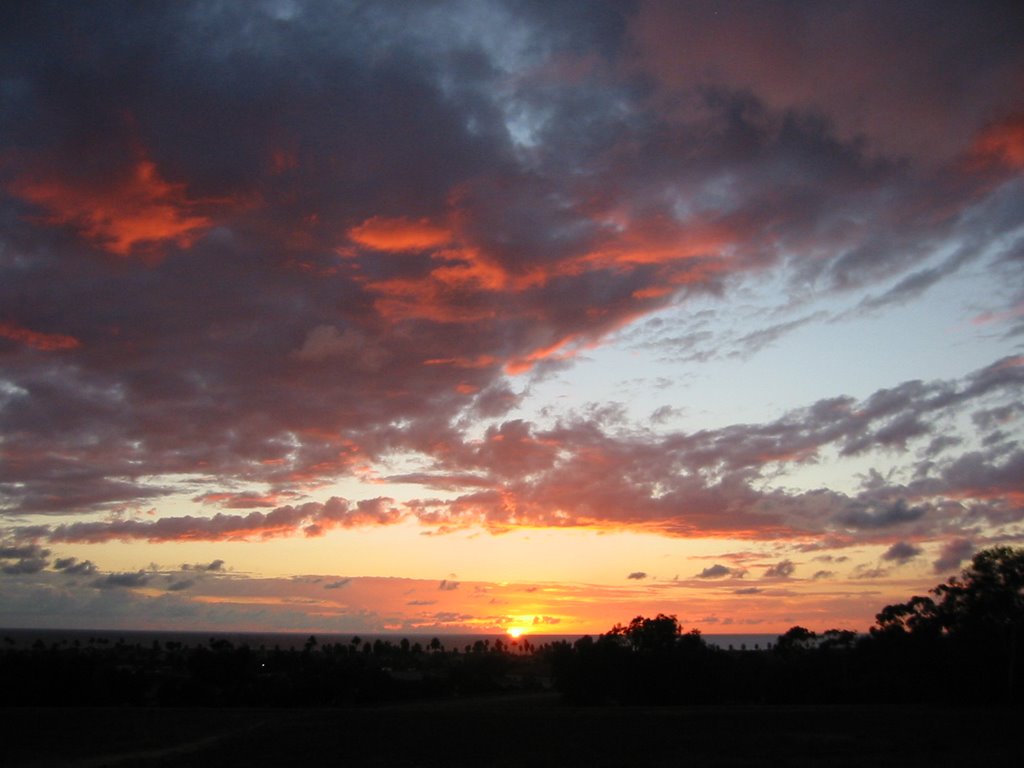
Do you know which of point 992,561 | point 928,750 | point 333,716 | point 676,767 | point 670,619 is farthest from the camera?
point 670,619

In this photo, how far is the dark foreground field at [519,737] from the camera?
3447 cm

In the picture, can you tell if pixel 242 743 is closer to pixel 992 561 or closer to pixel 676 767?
pixel 676 767

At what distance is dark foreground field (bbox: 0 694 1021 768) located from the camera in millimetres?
34469

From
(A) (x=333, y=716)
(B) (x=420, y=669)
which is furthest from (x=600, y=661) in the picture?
(B) (x=420, y=669)

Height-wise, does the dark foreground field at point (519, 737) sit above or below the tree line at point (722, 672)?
below

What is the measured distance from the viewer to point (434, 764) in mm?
33594

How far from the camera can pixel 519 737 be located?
41938 mm

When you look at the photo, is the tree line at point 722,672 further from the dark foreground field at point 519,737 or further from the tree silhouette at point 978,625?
the dark foreground field at point 519,737

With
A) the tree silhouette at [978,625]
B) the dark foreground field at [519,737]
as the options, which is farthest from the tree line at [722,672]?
the dark foreground field at [519,737]

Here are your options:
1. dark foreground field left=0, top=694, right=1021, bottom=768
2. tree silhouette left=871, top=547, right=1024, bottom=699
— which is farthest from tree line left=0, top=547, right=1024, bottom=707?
dark foreground field left=0, top=694, right=1021, bottom=768

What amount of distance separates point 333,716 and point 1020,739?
3633 cm

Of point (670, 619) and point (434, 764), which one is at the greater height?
point (670, 619)

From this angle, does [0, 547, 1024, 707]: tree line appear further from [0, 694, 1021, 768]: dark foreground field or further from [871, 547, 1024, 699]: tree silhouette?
[0, 694, 1021, 768]: dark foreground field

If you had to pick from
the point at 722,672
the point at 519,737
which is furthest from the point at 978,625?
the point at 519,737
